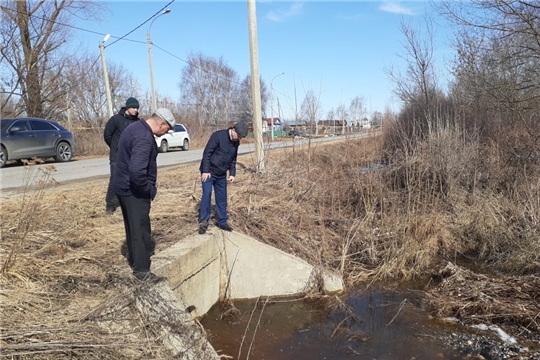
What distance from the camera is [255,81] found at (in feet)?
28.1

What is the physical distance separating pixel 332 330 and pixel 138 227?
100 inches

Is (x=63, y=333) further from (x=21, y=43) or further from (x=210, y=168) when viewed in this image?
(x=21, y=43)

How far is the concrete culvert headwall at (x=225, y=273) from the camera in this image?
395cm

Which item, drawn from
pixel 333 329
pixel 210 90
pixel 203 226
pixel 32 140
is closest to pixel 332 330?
pixel 333 329

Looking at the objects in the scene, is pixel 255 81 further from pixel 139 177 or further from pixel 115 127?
pixel 139 177

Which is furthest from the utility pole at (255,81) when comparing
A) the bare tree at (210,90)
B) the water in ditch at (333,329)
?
the bare tree at (210,90)

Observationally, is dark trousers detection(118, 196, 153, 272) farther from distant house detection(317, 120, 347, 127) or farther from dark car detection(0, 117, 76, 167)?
dark car detection(0, 117, 76, 167)

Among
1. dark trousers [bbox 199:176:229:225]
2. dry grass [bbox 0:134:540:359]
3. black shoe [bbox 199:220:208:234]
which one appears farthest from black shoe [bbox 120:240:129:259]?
dark trousers [bbox 199:176:229:225]

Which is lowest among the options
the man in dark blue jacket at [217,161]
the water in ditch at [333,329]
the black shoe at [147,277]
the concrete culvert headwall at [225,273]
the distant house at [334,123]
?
the water in ditch at [333,329]

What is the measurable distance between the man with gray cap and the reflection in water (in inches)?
55.1

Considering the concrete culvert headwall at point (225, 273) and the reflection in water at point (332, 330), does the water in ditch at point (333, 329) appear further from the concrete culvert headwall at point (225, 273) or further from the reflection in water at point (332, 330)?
the concrete culvert headwall at point (225, 273)

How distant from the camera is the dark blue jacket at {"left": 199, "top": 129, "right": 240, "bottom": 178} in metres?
4.97

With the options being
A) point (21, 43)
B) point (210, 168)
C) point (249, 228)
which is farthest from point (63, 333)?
point (21, 43)

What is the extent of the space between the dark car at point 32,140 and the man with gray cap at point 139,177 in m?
10.3
